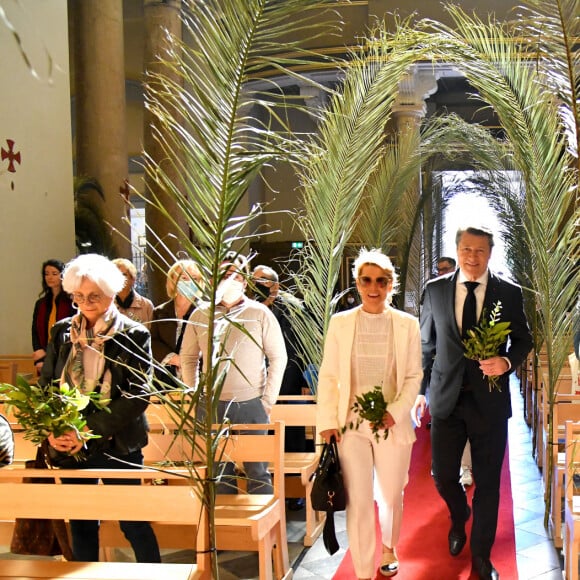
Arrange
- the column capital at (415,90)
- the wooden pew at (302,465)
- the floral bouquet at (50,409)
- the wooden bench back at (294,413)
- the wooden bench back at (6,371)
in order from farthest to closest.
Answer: the column capital at (415,90) → the wooden bench back at (6,371) → the wooden bench back at (294,413) → the wooden pew at (302,465) → the floral bouquet at (50,409)

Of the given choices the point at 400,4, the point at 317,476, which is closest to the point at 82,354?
the point at 317,476

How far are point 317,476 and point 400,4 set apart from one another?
46.1 feet

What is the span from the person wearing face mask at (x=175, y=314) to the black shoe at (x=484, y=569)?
6.43 feet

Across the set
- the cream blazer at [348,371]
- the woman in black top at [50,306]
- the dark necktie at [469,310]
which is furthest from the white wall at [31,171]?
the dark necktie at [469,310]

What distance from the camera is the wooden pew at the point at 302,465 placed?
5.83 meters

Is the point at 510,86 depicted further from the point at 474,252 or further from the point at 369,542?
the point at 369,542

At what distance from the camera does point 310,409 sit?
6.27m

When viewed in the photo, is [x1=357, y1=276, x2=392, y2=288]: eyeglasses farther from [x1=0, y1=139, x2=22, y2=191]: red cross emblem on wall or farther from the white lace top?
[x1=0, y1=139, x2=22, y2=191]: red cross emblem on wall

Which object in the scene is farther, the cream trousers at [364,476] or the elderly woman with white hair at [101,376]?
the cream trousers at [364,476]

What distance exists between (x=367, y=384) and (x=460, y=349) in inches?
24.9

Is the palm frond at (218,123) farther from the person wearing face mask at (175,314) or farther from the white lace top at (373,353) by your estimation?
the white lace top at (373,353)

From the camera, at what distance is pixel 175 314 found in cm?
886

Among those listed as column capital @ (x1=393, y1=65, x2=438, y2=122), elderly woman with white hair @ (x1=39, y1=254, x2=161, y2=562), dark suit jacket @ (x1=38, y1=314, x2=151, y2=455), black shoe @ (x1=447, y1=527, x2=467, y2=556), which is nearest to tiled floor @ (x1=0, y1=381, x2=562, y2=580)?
black shoe @ (x1=447, y1=527, x2=467, y2=556)

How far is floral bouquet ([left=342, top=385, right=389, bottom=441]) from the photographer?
451cm
